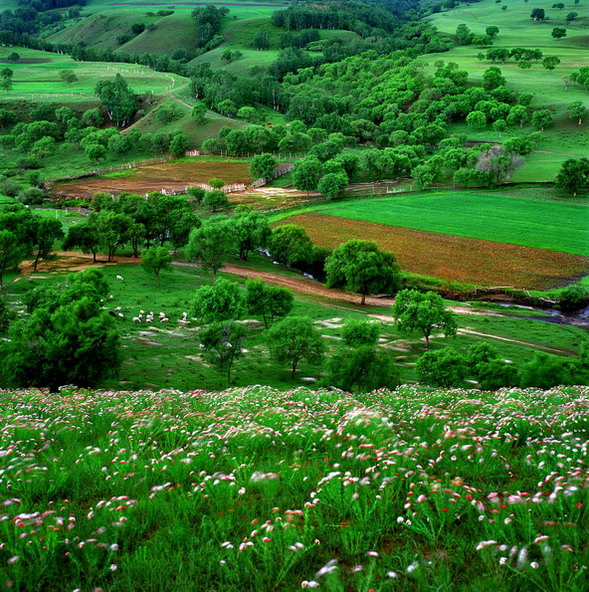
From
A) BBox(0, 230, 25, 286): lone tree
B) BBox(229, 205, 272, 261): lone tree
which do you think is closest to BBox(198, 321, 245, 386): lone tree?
BBox(0, 230, 25, 286): lone tree

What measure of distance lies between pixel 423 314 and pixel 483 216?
202 ft

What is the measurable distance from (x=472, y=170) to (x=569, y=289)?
2513 inches

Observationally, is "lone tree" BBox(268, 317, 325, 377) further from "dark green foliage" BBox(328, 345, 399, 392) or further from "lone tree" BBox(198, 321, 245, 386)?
"dark green foliage" BBox(328, 345, 399, 392)

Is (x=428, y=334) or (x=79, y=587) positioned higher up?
(x=79, y=587)

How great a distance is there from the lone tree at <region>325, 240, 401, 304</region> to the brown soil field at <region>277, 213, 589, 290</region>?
11075 mm

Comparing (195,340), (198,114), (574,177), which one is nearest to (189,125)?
(198,114)

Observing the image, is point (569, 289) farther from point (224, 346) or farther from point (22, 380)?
point (22, 380)

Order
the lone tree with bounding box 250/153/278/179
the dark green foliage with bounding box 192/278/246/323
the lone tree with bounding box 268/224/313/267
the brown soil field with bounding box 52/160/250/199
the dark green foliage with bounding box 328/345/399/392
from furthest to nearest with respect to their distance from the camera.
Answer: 1. the lone tree with bounding box 250/153/278/179
2. the brown soil field with bounding box 52/160/250/199
3. the lone tree with bounding box 268/224/313/267
4. the dark green foliage with bounding box 192/278/246/323
5. the dark green foliage with bounding box 328/345/399/392

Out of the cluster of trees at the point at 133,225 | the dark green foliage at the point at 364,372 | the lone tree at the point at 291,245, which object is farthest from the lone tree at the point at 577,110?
the dark green foliage at the point at 364,372

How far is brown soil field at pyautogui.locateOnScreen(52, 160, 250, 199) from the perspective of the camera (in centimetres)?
12579

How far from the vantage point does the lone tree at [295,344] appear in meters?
42.7

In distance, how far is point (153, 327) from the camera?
51.8 meters

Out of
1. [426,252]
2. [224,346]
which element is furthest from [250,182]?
[224,346]

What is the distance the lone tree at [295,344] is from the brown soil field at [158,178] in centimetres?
9041
